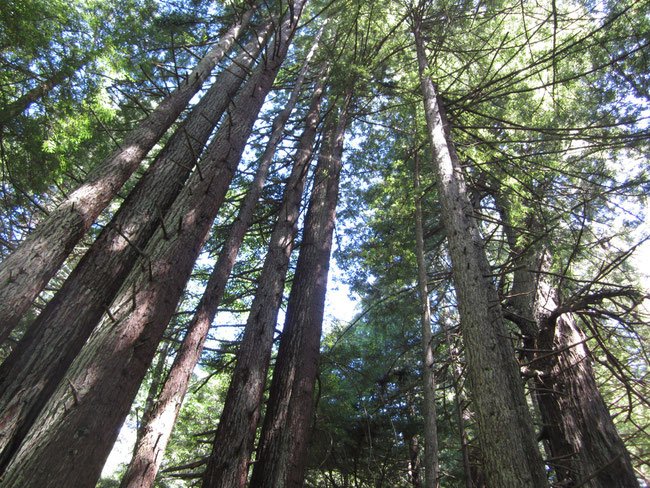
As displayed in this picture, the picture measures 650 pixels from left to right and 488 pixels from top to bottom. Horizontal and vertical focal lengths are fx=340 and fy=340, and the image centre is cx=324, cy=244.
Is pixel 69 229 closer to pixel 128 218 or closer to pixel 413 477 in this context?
pixel 128 218

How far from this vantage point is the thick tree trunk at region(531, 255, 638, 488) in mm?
4371

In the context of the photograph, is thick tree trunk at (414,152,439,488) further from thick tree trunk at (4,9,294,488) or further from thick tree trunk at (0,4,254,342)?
thick tree trunk at (0,4,254,342)

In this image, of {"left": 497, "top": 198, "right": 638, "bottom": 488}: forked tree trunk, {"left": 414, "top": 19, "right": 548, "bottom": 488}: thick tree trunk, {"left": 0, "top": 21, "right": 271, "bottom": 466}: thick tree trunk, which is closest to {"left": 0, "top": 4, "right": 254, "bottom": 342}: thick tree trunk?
{"left": 0, "top": 21, "right": 271, "bottom": 466}: thick tree trunk

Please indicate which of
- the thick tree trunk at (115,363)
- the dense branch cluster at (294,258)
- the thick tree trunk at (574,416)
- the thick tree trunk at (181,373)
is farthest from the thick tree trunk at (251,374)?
the thick tree trunk at (574,416)

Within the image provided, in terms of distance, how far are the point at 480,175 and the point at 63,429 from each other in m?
7.46

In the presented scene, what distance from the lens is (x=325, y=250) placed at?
21.2 feet

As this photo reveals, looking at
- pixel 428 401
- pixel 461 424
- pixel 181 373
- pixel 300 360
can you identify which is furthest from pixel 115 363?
pixel 461 424

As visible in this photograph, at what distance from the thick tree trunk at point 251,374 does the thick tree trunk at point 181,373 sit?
0.64 m

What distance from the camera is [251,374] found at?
429cm

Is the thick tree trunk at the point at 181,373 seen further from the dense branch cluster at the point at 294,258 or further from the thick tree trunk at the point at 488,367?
the thick tree trunk at the point at 488,367

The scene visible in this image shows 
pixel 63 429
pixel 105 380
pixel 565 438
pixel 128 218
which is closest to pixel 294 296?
pixel 128 218

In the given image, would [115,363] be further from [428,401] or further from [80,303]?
[428,401]

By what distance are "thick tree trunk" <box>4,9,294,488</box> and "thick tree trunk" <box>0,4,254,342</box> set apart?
29.3 inches

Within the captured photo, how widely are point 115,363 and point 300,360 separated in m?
2.67
